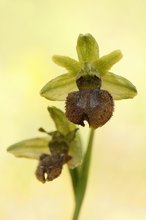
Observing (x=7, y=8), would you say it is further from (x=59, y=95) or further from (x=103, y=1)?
(x=59, y=95)

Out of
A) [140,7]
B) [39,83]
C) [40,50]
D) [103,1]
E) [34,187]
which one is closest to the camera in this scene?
[34,187]

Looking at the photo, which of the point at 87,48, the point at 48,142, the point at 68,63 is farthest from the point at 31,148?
the point at 87,48

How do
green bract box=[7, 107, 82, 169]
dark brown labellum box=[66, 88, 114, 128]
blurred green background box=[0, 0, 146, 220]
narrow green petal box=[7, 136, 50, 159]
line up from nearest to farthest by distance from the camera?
1. dark brown labellum box=[66, 88, 114, 128]
2. green bract box=[7, 107, 82, 169]
3. narrow green petal box=[7, 136, 50, 159]
4. blurred green background box=[0, 0, 146, 220]

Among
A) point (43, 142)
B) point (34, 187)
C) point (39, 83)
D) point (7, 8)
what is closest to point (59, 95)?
point (43, 142)

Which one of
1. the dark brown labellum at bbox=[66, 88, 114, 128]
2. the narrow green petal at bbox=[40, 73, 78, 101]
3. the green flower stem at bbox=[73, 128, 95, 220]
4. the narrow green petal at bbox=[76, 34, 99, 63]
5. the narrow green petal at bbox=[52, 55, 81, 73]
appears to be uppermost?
the narrow green petal at bbox=[76, 34, 99, 63]

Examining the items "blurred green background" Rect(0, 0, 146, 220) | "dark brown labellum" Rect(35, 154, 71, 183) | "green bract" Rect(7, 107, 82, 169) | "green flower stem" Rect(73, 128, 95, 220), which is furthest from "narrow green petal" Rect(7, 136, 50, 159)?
"blurred green background" Rect(0, 0, 146, 220)

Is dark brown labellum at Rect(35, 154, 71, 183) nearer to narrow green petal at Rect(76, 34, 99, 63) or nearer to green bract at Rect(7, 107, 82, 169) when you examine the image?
green bract at Rect(7, 107, 82, 169)

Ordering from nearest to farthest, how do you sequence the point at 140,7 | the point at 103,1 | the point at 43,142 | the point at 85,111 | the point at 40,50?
1. the point at 85,111
2. the point at 43,142
3. the point at 40,50
4. the point at 140,7
5. the point at 103,1

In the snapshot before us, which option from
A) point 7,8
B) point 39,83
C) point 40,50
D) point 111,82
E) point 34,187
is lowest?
point 34,187
